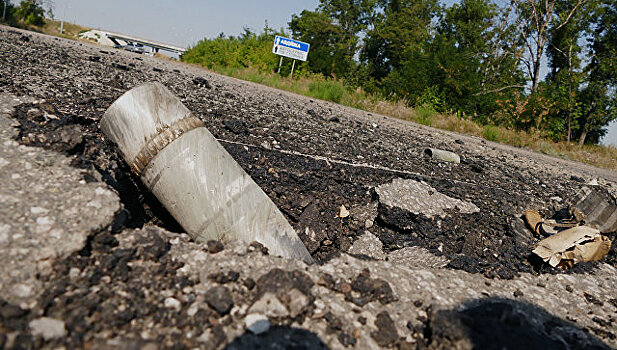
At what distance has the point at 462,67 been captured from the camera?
39.1 ft

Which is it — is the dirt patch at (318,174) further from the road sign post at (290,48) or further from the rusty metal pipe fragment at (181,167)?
the road sign post at (290,48)

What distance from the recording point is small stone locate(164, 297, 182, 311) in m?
1.15

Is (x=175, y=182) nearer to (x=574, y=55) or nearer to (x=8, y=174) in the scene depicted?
(x=8, y=174)

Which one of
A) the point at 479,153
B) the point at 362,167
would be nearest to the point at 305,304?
the point at 362,167

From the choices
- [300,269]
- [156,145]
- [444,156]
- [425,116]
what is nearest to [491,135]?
[425,116]

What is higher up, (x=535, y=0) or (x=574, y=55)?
(x=535, y=0)

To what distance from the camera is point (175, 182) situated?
1.77m

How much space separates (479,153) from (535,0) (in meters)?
16.5

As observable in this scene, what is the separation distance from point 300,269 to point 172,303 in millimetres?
532

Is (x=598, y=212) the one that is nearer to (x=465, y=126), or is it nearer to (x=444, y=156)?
(x=444, y=156)

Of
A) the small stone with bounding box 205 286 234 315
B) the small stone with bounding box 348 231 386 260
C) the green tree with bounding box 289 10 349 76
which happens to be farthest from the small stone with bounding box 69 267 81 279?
the green tree with bounding box 289 10 349 76

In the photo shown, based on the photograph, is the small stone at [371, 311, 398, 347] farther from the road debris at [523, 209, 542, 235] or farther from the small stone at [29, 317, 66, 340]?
the road debris at [523, 209, 542, 235]

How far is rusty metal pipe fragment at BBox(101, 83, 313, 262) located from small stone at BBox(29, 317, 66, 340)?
837 mm

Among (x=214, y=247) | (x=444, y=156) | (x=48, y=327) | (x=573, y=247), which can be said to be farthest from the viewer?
(x=444, y=156)
